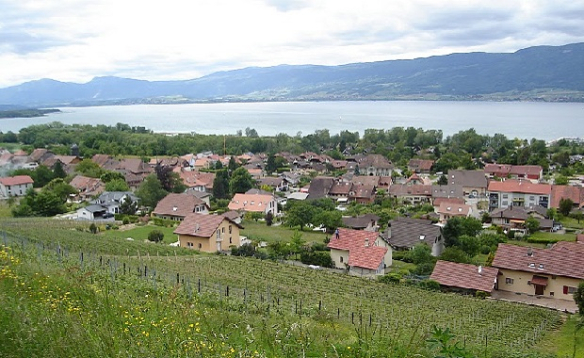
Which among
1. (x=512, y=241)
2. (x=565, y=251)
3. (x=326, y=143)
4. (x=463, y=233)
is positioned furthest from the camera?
(x=326, y=143)

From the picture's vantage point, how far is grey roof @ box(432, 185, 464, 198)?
3562cm

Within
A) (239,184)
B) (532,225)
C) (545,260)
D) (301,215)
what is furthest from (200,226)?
(532,225)

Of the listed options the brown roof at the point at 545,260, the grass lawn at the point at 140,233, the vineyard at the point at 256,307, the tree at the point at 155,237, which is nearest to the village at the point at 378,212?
the brown roof at the point at 545,260

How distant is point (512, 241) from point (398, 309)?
613 inches

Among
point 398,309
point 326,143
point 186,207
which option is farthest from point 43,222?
point 326,143

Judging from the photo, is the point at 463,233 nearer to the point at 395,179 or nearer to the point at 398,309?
the point at 398,309

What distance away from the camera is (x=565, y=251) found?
690 inches

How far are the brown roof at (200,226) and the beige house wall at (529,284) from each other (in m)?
11.6

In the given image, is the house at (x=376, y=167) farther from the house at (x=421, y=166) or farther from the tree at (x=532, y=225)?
the tree at (x=532, y=225)

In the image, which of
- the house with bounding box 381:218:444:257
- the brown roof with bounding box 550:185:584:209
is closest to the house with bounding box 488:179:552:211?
the brown roof with bounding box 550:185:584:209

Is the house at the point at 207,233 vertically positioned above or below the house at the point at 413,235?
above

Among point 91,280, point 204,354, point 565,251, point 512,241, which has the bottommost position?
point 512,241

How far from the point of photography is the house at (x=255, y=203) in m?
31.3

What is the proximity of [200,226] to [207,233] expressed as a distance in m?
0.68
